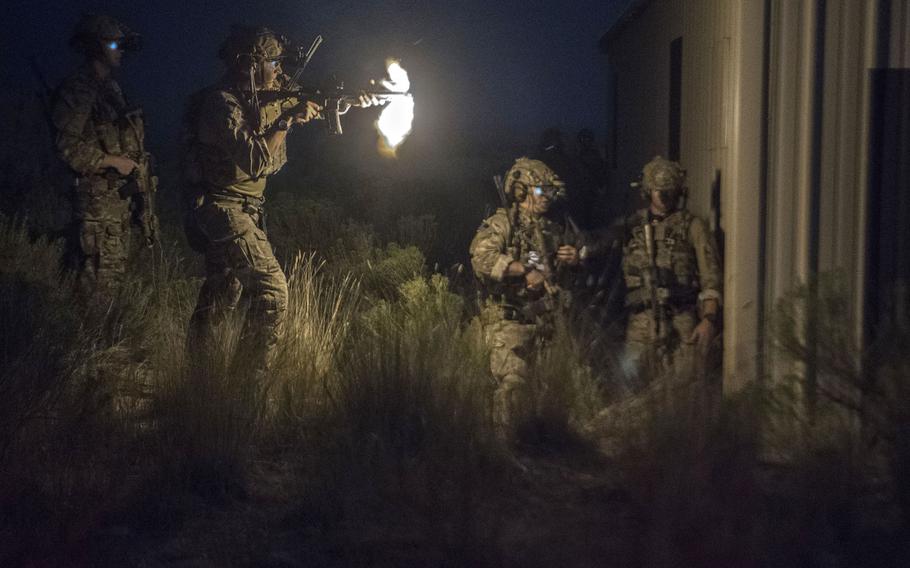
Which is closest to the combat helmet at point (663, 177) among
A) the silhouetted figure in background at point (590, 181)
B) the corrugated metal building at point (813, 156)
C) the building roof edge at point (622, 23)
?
the corrugated metal building at point (813, 156)

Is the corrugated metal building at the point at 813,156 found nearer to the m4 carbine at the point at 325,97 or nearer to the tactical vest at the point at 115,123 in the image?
the m4 carbine at the point at 325,97

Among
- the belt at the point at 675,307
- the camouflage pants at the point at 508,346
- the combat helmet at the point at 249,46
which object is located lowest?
the camouflage pants at the point at 508,346

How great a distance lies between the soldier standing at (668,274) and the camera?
647 centimetres

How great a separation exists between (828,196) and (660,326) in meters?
1.57

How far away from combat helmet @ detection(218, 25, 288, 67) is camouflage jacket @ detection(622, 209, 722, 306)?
8.61 ft

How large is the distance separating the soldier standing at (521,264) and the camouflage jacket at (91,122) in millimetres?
2557

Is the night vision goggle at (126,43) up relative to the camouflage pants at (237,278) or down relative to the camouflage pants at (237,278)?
up

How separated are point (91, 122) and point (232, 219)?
160 centimetres

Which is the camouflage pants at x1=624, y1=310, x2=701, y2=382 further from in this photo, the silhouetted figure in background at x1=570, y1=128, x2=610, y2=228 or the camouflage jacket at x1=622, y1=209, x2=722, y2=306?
the silhouetted figure in background at x1=570, y1=128, x2=610, y2=228

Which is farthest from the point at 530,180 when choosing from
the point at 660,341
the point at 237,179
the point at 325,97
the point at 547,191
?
the point at 237,179

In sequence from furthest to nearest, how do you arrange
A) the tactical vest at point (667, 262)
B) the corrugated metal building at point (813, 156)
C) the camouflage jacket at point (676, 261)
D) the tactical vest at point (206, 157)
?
the tactical vest at point (667, 262)
the camouflage jacket at point (676, 261)
the tactical vest at point (206, 157)
the corrugated metal building at point (813, 156)

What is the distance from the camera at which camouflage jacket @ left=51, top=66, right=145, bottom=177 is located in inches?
276

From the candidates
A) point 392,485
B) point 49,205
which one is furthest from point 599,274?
point 49,205

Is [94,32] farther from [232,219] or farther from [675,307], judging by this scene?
[675,307]
